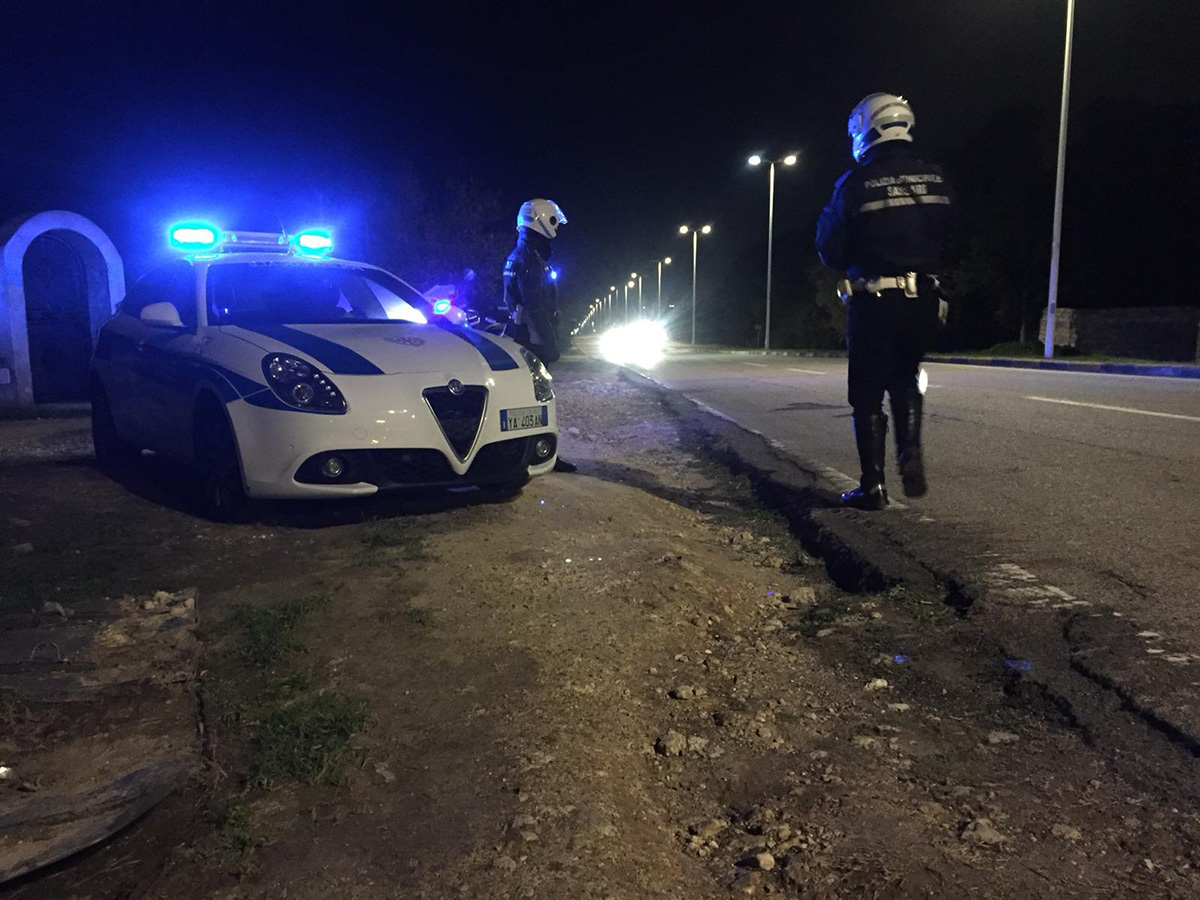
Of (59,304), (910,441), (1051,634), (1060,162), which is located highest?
(1060,162)

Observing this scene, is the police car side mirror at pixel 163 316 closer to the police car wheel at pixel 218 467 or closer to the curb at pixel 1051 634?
the police car wheel at pixel 218 467

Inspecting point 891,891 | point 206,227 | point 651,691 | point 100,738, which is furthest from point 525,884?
point 206,227

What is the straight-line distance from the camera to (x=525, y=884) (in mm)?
1926

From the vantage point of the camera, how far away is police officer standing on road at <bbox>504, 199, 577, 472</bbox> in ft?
22.6

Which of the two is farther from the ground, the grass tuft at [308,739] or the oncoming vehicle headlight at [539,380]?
the oncoming vehicle headlight at [539,380]

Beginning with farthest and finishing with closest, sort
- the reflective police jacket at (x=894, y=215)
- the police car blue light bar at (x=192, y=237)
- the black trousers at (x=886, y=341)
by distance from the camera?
the police car blue light bar at (x=192, y=237)
the black trousers at (x=886, y=341)
the reflective police jacket at (x=894, y=215)

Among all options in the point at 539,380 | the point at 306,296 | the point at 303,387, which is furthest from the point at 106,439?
the point at 539,380

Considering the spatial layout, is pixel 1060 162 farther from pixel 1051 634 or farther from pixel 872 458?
pixel 1051 634

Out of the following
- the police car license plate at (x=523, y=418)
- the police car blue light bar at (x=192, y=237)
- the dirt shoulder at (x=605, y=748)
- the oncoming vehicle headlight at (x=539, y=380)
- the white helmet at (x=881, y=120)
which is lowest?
the dirt shoulder at (x=605, y=748)

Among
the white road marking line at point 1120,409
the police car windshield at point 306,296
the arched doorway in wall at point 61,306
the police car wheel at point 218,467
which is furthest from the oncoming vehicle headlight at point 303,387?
the arched doorway in wall at point 61,306

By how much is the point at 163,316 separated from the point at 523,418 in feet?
7.40

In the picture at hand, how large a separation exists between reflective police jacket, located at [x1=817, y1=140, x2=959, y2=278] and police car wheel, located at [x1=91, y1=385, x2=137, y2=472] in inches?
210

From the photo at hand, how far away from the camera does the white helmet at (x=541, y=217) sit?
6934 millimetres

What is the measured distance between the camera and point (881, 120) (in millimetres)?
4953
